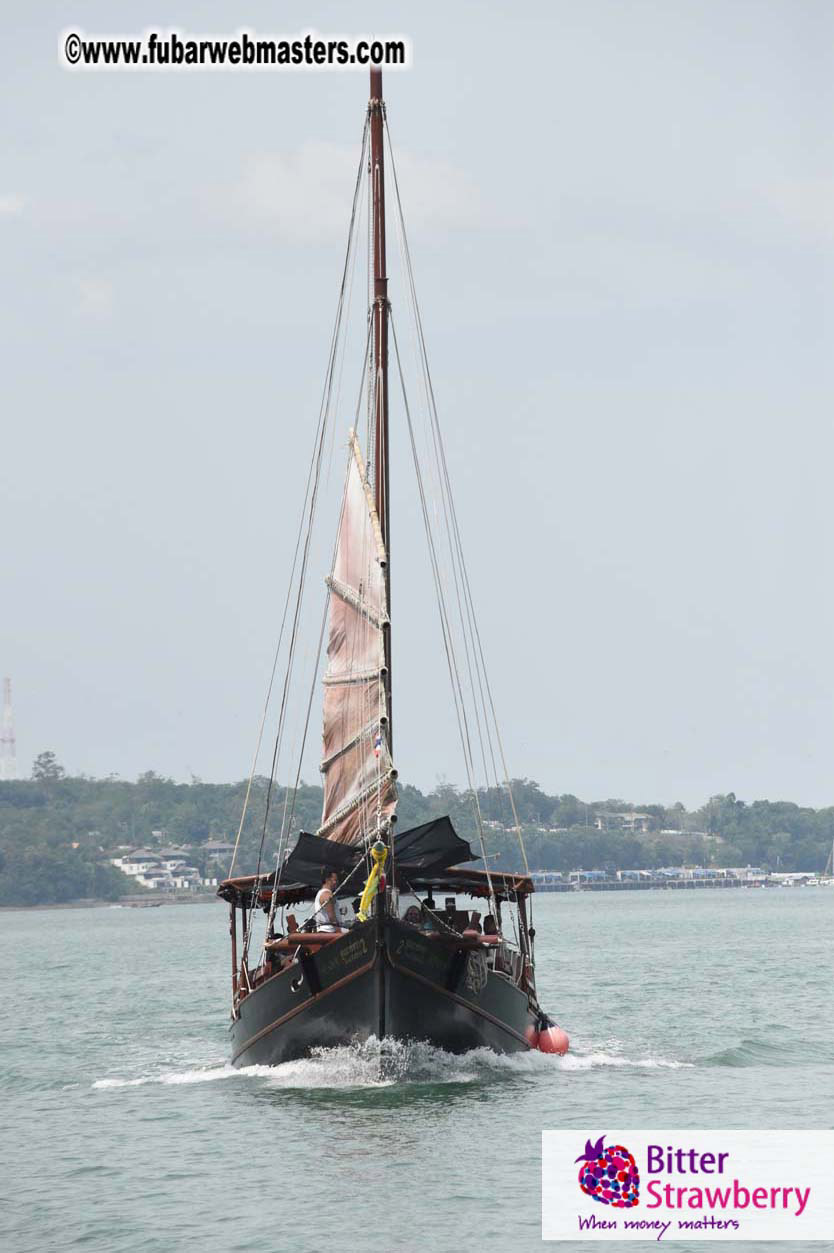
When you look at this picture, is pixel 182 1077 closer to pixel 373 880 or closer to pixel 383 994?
pixel 383 994

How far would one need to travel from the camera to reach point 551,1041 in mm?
32594

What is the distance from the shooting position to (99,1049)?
41.0m

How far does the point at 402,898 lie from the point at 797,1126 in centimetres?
881

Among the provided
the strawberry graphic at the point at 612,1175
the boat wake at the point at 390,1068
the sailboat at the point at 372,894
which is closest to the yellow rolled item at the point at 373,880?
the sailboat at the point at 372,894

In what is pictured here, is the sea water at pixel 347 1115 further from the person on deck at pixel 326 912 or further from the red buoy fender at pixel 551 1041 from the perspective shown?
the person on deck at pixel 326 912

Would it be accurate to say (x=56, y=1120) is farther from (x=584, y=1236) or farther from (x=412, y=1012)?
(x=584, y=1236)

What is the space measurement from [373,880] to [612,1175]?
813cm

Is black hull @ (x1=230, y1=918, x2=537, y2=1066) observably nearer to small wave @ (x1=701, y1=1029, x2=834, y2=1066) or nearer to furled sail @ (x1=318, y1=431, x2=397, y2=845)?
furled sail @ (x1=318, y1=431, x2=397, y2=845)

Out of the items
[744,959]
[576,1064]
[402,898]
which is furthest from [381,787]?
[744,959]

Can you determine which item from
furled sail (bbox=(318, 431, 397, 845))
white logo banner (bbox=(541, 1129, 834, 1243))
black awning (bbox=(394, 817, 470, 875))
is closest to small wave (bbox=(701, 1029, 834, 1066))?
black awning (bbox=(394, 817, 470, 875))

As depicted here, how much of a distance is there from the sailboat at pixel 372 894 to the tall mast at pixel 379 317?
0.09 ft

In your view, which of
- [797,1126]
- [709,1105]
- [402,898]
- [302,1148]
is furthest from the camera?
[402,898]

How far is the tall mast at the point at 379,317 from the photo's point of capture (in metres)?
35.0

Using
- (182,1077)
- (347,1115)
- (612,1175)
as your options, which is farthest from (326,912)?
(612,1175)
